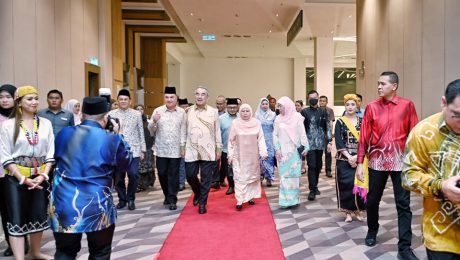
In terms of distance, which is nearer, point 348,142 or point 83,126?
point 83,126

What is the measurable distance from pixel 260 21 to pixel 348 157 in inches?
413

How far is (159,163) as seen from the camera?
5.47 meters

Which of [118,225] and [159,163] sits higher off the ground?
[159,163]

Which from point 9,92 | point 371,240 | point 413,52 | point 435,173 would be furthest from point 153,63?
point 435,173

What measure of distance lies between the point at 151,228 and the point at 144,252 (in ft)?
2.73

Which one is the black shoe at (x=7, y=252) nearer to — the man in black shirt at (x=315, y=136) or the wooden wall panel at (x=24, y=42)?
the wooden wall panel at (x=24, y=42)

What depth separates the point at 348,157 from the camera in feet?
14.8

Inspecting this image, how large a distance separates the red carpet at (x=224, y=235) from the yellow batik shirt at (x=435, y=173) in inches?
80.8

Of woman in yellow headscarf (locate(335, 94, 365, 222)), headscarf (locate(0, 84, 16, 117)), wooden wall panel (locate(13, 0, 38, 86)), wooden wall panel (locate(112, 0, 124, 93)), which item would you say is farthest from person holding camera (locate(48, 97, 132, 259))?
wooden wall panel (locate(112, 0, 124, 93))

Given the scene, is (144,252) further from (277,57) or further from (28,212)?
(277,57)

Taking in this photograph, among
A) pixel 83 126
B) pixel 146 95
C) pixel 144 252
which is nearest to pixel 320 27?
pixel 146 95

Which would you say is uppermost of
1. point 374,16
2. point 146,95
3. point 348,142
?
point 374,16

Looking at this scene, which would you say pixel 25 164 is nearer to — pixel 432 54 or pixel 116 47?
pixel 432 54

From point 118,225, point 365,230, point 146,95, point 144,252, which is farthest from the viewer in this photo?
point 146,95
